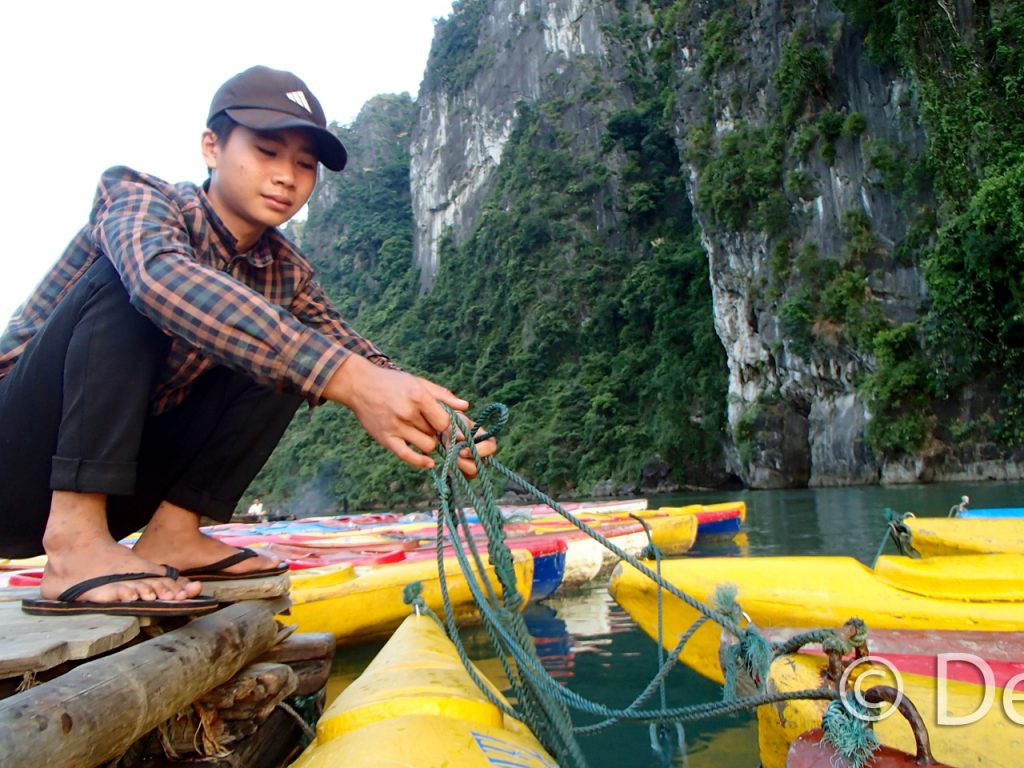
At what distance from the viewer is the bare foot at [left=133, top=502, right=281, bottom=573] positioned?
1391mm

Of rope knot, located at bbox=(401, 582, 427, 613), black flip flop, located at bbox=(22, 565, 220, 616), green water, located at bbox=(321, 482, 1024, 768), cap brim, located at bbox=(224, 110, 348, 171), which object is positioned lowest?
green water, located at bbox=(321, 482, 1024, 768)

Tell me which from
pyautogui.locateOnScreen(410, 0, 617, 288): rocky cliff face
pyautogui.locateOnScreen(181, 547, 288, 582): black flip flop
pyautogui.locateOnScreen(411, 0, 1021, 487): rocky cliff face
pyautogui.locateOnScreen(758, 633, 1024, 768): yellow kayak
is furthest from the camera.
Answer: pyautogui.locateOnScreen(410, 0, 617, 288): rocky cliff face

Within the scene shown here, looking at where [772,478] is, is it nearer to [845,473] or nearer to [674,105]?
[845,473]

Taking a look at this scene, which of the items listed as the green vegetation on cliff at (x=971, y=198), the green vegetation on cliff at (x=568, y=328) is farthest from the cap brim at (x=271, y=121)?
the green vegetation on cliff at (x=568, y=328)

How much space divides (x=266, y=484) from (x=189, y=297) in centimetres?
3919

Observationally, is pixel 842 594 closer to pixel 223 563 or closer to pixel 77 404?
pixel 223 563

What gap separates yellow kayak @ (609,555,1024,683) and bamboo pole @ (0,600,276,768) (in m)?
1.29

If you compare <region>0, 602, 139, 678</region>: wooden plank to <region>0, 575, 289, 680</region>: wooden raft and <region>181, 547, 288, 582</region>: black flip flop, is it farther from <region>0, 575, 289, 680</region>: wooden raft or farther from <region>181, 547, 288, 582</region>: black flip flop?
<region>181, 547, 288, 582</region>: black flip flop

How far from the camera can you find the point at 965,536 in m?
3.02

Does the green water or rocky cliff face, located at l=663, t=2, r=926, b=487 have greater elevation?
rocky cliff face, located at l=663, t=2, r=926, b=487

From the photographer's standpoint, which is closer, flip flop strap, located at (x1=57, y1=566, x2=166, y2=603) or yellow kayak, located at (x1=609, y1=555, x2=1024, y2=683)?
flip flop strap, located at (x1=57, y1=566, x2=166, y2=603)

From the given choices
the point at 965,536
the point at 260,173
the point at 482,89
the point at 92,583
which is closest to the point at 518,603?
the point at 92,583

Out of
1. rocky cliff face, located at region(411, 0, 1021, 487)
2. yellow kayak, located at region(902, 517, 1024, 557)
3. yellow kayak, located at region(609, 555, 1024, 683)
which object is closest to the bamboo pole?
yellow kayak, located at region(609, 555, 1024, 683)

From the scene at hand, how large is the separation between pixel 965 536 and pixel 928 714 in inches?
82.5
